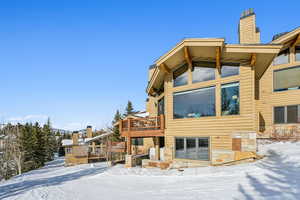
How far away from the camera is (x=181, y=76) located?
9891mm

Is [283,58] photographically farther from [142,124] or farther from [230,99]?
[142,124]

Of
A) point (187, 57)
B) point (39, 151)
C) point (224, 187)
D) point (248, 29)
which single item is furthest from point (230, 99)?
point (39, 151)

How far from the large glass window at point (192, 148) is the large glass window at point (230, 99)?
5.75ft

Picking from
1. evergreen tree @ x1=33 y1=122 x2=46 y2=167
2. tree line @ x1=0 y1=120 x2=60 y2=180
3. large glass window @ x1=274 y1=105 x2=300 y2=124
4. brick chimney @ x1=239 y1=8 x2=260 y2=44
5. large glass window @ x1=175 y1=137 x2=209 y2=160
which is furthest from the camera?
evergreen tree @ x1=33 y1=122 x2=46 y2=167

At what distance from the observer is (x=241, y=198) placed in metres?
3.91

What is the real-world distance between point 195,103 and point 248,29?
26.5 feet

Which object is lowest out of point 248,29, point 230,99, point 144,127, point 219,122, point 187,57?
point 144,127

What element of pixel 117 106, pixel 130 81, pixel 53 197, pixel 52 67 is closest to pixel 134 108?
pixel 117 106

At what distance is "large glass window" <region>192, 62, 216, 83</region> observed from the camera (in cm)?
888

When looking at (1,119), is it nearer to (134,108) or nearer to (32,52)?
(32,52)

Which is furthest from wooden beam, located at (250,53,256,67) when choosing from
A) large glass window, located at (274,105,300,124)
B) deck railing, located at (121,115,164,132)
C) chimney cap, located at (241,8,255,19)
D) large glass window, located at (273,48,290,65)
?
chimney cap, located at (241,8,255,19)

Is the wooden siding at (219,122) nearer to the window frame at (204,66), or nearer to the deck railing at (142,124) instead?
the window frame at (204,66)

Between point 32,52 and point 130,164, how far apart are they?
1440 centimetres

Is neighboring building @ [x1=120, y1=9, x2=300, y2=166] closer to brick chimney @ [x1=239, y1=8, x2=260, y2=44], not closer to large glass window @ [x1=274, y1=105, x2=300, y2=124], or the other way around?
large glass window @ [x1=274, y1=105, x2=300, y2=124]
